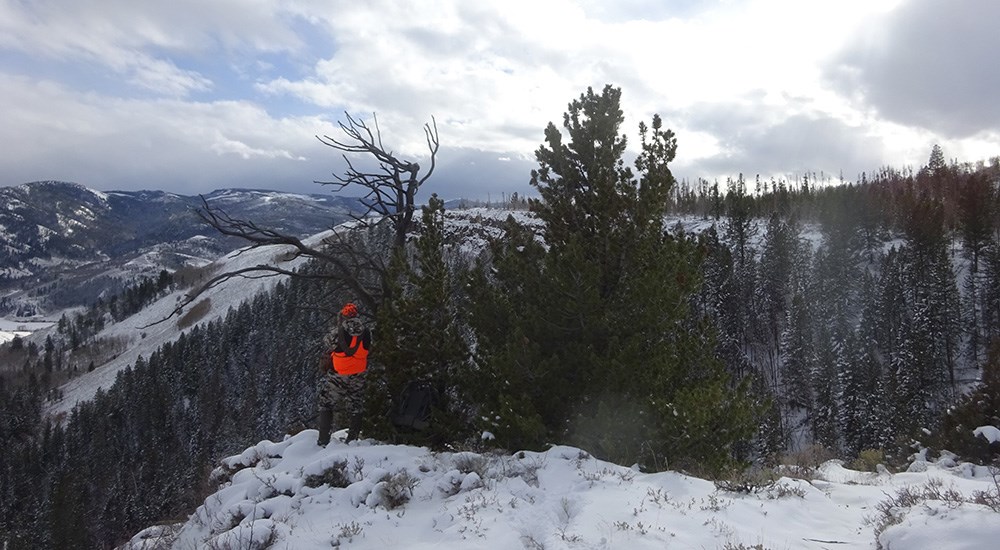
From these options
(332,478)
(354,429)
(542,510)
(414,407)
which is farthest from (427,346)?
(542,510)

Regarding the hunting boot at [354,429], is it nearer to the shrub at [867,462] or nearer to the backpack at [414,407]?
the backpack at [414,407]

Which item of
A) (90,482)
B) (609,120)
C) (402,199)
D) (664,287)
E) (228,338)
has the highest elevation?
(609,120)

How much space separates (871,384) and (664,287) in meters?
48.8

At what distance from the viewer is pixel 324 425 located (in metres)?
8.12

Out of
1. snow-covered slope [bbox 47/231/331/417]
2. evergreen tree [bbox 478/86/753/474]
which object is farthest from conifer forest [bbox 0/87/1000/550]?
snow-covered slope [bbox 47/231/331/417]

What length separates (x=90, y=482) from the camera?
259 feet

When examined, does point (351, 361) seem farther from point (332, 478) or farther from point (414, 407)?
point (332, 478)

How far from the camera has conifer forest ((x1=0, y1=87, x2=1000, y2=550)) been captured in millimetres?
7785

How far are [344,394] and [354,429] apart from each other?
548mm

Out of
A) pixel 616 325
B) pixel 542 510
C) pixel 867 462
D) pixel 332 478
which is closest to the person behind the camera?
pixel 542 510

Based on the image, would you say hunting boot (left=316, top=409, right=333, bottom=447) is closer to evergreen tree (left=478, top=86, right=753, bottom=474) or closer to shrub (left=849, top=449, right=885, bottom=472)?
evergreen tree (left=478, top=86, right=753, bottom=474)

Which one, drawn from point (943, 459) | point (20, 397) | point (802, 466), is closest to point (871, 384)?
point (943, 459)

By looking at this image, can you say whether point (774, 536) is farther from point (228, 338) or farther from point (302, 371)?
point (228, 338)

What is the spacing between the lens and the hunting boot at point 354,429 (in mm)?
8320
